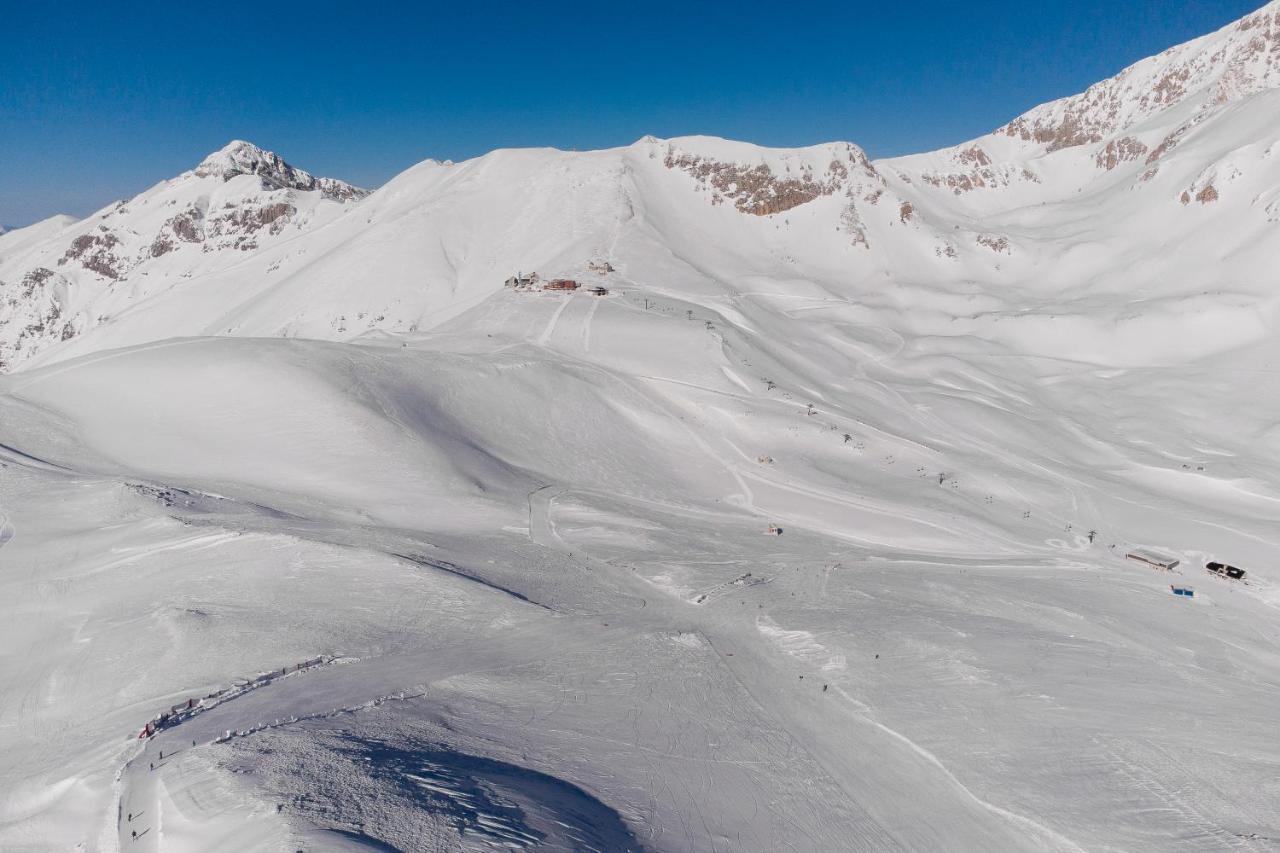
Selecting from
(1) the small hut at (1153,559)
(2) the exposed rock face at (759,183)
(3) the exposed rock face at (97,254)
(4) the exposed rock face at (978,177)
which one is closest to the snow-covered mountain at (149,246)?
(3) the exposed rock face at (97,254)

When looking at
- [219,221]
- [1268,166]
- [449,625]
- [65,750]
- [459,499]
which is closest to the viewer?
[65,750]

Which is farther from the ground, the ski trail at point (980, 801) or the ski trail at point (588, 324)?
the ski trail at point (588, 324)

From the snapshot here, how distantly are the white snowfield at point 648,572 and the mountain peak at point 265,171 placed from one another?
82.2 meters

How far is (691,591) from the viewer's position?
2491 cm

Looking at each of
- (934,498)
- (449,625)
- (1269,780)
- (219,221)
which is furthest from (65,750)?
(219,221)

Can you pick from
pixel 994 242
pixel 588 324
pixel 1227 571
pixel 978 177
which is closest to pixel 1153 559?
pixel 1227 571

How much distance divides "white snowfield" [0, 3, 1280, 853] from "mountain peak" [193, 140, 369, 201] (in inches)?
3238

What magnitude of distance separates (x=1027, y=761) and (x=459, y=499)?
22046 mm

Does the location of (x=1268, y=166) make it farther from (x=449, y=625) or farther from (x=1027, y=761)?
(x=449, y=625)

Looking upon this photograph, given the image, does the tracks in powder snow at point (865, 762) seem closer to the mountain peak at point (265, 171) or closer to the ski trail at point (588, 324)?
the ski trail at point (588, 324)

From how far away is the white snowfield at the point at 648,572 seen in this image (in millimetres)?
14055

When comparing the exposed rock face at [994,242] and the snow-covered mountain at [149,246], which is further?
the snow-covered mountain at [149,246]

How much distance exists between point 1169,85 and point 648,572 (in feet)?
488

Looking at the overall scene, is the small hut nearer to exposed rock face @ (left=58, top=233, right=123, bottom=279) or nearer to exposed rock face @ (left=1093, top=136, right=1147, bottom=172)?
exposed rock face @ (left=1093, top=136, right=1147, bottom=172)
